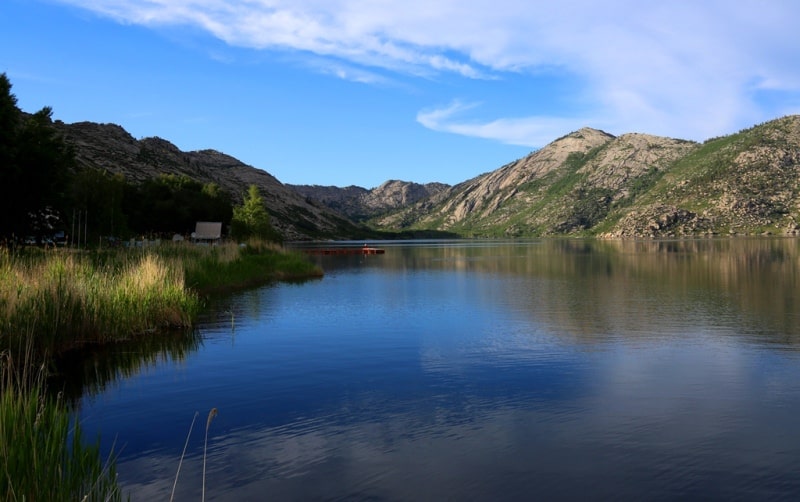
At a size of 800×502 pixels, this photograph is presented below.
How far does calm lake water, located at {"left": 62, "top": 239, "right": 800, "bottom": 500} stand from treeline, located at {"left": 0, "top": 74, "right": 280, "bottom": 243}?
Result: 613 inches

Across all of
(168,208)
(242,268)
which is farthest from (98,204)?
(168,208)

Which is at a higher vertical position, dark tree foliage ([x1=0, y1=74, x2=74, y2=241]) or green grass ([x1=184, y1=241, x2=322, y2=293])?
dark tree foliage ([x1=0, y1=74, x2=74, y2=241])

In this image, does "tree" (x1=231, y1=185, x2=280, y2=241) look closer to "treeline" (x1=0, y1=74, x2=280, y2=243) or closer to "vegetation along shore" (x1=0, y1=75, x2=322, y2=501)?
"treeline" (x1=0, y1=74, x2=280, y2=243)

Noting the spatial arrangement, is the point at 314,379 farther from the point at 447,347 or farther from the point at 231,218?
the point at 231,218

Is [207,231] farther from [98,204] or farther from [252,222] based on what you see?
[98,204]

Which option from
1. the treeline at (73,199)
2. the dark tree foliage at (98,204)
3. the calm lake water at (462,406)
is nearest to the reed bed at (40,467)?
the calm lake water at (462,406)

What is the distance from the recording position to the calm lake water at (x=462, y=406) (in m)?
11.2

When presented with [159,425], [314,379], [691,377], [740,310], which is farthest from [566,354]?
[740,310]

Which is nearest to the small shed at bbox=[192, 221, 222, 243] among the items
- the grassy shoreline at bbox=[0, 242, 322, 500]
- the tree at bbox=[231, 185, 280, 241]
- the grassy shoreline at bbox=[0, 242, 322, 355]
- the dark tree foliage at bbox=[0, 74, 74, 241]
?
the tree at bbox=[231, 185, 280, 241]

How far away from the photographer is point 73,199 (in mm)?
51594

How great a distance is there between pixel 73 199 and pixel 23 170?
52.5ft

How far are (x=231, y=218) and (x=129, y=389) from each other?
388 ft

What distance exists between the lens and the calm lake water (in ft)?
36.8

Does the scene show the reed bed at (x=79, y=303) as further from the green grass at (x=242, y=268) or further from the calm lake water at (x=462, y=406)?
the green grass at (x=242, y=268)
